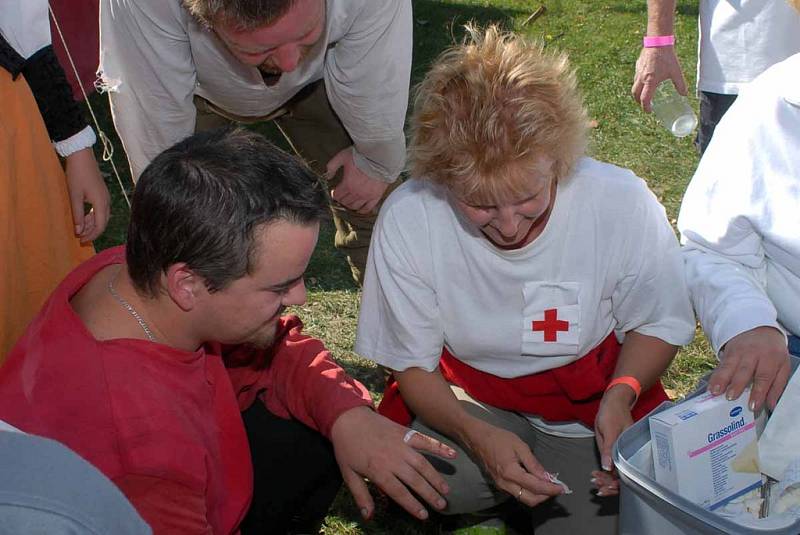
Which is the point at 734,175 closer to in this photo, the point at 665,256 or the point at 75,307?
the point at 665,256

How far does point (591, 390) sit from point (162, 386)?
0.93 meters

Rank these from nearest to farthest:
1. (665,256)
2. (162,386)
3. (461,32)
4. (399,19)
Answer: (162,386)
(665,256)
(399,19)
(461,32)

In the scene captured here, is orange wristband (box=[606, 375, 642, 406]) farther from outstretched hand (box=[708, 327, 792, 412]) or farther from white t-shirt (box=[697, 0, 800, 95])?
white t-shirt (box=[697, 0, 800, 95])

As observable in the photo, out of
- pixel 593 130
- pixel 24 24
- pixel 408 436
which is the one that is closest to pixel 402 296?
pixel 408 436

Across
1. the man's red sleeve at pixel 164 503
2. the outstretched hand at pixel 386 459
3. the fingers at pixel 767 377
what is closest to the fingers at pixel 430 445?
the outstretched hand at pixel 386 459

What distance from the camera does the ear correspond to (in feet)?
5.35

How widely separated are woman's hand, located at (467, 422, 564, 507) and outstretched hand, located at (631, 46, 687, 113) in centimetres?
139

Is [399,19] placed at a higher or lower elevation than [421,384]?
higher

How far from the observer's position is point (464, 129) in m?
1.85

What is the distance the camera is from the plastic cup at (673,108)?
3650mm

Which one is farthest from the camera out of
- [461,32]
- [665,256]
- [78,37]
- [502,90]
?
[461,32]

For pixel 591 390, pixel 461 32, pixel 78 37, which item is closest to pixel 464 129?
pixel 591 390

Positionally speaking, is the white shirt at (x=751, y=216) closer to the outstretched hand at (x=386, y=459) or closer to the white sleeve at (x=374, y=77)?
the outstretched hand at (x=386, y=459)

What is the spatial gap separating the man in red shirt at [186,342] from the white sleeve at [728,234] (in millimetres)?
632
